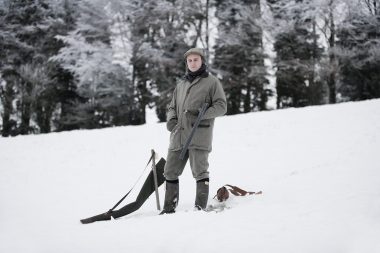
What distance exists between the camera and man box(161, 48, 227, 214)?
377 centimetres

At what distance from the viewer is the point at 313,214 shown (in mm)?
2945

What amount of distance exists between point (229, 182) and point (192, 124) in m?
2.06

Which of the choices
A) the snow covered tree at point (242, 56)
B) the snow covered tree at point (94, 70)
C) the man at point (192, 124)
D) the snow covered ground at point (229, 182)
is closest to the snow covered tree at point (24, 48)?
the snow covered tree at point (94, 70)

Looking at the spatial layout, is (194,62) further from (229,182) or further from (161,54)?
(161,54)

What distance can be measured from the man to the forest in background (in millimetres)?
14061

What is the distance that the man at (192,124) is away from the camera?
3768 mm

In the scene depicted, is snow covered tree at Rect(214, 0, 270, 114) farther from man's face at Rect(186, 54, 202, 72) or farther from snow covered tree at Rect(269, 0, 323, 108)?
man's face at Rect(186, 54, 202, 72)

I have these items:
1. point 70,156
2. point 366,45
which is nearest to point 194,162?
point 70,156

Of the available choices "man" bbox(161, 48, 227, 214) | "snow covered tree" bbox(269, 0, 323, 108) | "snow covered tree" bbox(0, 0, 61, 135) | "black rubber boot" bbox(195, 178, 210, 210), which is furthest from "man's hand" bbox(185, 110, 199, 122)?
"snow covered tree" bbox(0, 0, 61, 135)

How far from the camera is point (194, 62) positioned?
387cm

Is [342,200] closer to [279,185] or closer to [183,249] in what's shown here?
[279,185]

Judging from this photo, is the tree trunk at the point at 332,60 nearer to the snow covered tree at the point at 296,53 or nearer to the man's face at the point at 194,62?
the snow covered tree at the point at 296,53

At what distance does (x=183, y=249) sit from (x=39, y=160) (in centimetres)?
732

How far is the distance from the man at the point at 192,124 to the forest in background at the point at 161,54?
14.1m
